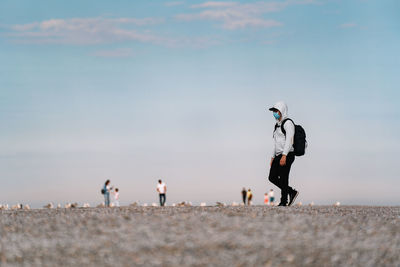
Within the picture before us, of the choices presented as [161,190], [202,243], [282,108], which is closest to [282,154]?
[282,108]

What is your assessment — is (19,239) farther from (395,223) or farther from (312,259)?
(395,223)

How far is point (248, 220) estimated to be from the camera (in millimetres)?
8953

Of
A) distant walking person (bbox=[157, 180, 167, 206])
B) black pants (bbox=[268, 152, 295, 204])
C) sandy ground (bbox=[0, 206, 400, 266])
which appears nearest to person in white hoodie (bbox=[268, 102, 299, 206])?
black pants (bbox=[268, 152, 295, 204])

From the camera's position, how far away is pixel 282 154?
44.7 ft

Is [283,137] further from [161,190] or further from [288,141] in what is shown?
[161,190]

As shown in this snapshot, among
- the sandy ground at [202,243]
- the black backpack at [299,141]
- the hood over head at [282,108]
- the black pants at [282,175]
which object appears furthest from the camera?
the hood over head at [282,108]

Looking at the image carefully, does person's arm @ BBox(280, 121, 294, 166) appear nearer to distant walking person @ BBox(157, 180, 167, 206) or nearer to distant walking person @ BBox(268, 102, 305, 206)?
distant walking person @ BBox(268, 102, 305, 206)

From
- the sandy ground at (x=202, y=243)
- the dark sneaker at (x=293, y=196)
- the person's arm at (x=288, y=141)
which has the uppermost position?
the person's arm at (x=288, y=141)

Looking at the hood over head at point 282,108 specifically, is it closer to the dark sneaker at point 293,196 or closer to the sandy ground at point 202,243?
the dark sneaker at point 293,196

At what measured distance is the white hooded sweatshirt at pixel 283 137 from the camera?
1348cm

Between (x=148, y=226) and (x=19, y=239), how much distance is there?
2131 millimetres

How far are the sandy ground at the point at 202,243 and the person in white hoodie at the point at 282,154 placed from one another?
4.34m

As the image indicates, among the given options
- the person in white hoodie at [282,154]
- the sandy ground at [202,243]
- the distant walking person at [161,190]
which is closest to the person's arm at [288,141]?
the person in white hoodie at [282,154]

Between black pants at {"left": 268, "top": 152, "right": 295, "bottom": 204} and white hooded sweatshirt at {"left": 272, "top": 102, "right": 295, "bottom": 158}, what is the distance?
204 millimetres
